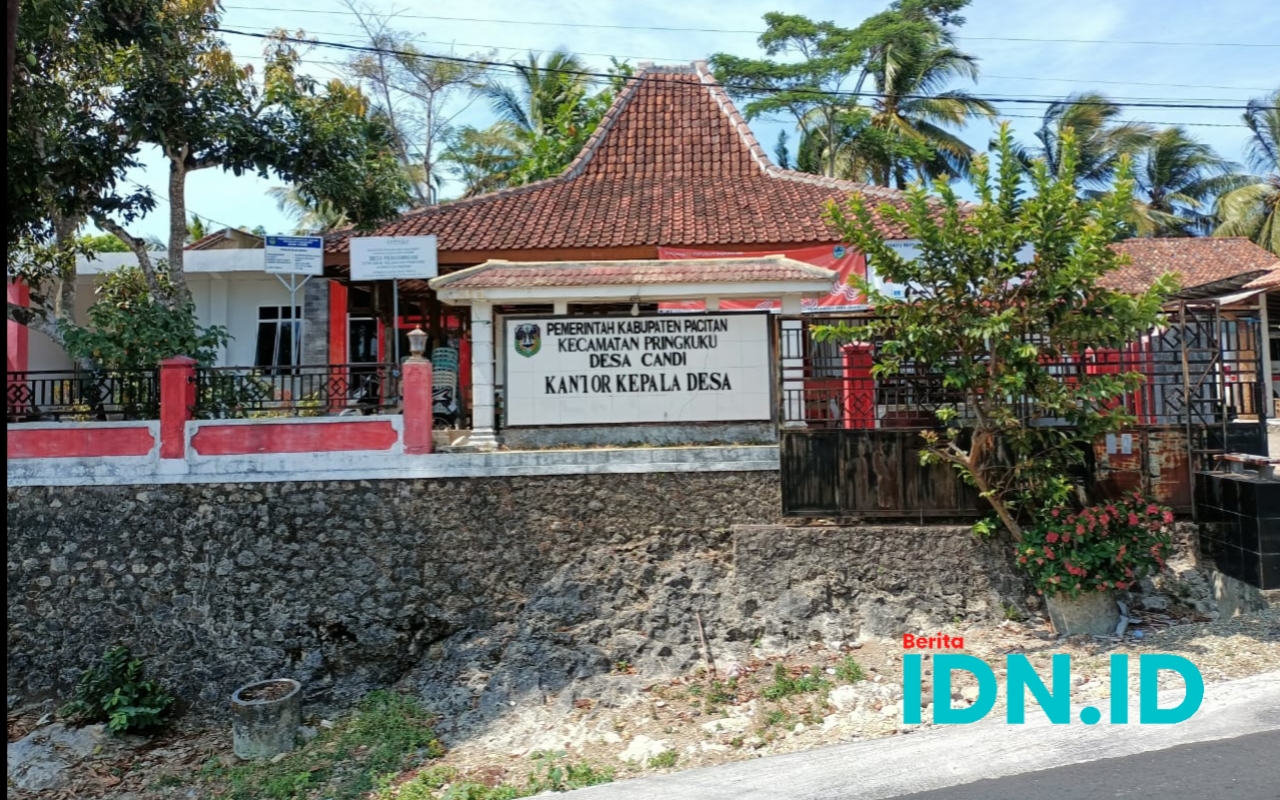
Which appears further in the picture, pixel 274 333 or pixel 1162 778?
pixel 274 333

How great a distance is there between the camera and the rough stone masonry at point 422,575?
749 cm

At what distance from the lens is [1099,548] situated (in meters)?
6.78

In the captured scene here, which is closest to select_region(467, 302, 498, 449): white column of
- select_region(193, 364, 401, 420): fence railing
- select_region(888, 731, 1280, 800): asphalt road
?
select_region(193, 364, 401, 420): fence railing

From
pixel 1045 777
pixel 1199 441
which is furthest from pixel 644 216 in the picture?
pixel 1045 777

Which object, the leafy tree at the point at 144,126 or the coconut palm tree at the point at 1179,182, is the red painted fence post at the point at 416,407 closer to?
the leafy tree at the point at 144,126

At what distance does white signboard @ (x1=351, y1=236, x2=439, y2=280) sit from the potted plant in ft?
22.6

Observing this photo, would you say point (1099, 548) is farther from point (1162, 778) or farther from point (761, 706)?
point (761, 706)

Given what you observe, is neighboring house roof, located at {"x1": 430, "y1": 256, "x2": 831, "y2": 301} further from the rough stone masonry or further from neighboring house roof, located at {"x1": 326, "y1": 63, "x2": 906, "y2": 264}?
neighboring house roof, located at {"x1": 326, "y1": 63, "x2": 906, "y2": 264}

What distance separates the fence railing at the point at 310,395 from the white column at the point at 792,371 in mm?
3761

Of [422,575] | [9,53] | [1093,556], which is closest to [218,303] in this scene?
[422,575]

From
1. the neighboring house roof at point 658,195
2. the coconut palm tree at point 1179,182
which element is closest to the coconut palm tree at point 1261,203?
the coconut palm tree at point 1179,182

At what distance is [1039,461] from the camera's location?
23.6ft

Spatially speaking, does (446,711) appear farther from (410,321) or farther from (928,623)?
(410,321)

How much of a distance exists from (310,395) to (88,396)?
213cm
